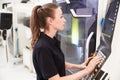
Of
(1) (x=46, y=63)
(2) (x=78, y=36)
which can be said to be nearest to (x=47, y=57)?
(1) (x=46, y=63)

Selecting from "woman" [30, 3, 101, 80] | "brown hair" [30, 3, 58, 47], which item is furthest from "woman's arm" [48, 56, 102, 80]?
"brown hair" [30, 3, 58, 47]

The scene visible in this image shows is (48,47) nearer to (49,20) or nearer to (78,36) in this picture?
(49,20)

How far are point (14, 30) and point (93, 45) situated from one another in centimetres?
282

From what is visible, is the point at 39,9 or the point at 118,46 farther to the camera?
the point at 39,9

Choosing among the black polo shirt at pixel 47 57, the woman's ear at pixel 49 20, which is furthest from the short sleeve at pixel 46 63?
the woman's ear at pixel 49 20

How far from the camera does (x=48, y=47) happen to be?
1866 millimetres

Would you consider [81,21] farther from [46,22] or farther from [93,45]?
[46,22]

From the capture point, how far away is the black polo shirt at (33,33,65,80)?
182 centimetres

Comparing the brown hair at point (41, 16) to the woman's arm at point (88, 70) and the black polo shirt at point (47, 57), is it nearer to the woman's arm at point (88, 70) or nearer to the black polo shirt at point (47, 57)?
the black polo shirt at point (47, 57)

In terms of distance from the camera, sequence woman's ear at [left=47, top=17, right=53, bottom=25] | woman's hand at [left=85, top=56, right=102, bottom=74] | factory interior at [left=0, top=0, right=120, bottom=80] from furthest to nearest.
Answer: woman's ear at [left=47, top=17, right=53, bottom=25], woman's hand at [left=85, top=56, right=102, bottom=74], factory interior at [left=0, top=0, right=120, bottom=80]

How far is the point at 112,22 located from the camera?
161cm

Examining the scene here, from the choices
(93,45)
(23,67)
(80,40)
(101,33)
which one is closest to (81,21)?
(80,40)

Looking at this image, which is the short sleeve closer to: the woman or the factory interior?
the woman

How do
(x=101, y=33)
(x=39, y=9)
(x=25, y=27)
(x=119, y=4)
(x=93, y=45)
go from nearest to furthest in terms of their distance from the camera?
(x=119, y=4)
(x=101, y=33)
(x=39, y=9)
(x=93, y=45)
(x=25, y=27)
